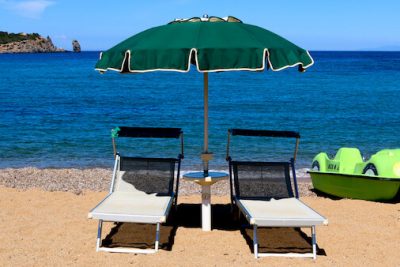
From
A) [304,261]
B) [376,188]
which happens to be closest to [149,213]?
[304,261]

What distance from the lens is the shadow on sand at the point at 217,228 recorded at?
6.41 meters

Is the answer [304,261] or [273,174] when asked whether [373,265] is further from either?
[273,174]

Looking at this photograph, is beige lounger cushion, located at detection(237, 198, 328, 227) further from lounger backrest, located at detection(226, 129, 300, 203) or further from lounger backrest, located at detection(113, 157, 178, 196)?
lounger backrest, located at detection(113, 157, 178, 196)

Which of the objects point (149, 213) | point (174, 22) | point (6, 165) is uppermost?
point (174, 22)

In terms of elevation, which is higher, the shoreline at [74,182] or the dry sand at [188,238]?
the dry sand at [188,238]

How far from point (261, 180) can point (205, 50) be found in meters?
2.28

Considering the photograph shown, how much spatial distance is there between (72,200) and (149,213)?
9.43 feet

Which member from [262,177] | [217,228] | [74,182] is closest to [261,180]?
[262,177]

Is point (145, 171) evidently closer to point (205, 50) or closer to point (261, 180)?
point (261, 180)

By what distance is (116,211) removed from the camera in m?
6.16

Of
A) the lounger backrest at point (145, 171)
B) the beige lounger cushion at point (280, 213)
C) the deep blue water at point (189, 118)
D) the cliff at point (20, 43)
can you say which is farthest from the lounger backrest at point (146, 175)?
the cliff at point (20, 43)

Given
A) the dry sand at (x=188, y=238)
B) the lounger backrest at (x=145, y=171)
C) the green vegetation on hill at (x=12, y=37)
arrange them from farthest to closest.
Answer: the green vegetation on hill at (x=12, y=37) < the lounger backrest at (x=145, y=171) < the dry sand at (x=188, y=238)

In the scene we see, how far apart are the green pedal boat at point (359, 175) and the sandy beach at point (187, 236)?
0.65ft

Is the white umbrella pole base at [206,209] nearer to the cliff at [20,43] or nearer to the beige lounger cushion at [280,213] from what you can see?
the beige lounger cushion at [280,213]
